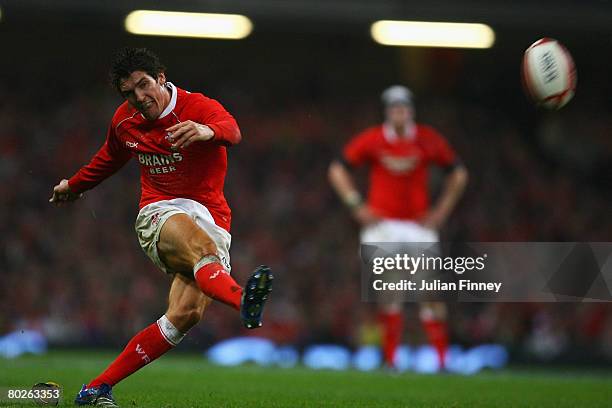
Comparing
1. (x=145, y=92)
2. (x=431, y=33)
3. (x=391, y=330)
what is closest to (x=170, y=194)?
(x=145, y=92)

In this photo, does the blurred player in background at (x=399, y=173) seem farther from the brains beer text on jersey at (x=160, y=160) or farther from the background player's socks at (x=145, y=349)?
the background player's socks at (x=145, y=349)

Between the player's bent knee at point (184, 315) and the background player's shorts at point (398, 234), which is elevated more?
the background player's shorts at point (398, 234)

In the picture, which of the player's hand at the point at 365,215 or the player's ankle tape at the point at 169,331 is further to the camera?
the player's hand at the point at 365,215

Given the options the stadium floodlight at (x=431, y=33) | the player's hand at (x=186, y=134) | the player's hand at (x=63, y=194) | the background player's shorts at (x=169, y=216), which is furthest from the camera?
the stadium floodlight at (x=431, y=33)

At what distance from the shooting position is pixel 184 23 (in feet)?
46.5

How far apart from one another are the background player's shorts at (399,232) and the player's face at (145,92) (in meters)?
4.64

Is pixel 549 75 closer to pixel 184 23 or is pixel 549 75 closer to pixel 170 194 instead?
pixel 170 194

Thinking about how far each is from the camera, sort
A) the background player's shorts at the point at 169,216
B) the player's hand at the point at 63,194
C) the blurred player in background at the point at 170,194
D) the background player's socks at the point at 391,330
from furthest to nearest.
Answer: the background player's socks at the point at 391,330 → the player's hand at the point at 63,194 → the background player's shorts at the point at 169,216 → the blurred player in background at the point at 170,194

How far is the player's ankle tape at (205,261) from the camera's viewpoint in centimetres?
491

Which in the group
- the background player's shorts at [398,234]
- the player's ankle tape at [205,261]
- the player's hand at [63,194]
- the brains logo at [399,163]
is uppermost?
the brains logo at [399,163]

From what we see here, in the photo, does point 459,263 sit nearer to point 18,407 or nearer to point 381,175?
point 381,175

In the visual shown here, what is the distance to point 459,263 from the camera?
12.6 metres

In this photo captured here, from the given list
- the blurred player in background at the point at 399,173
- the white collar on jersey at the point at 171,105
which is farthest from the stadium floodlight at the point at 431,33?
the white collar on jersey at the point at 171,105

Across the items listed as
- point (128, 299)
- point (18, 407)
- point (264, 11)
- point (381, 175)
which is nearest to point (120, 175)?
point (128, 299)
